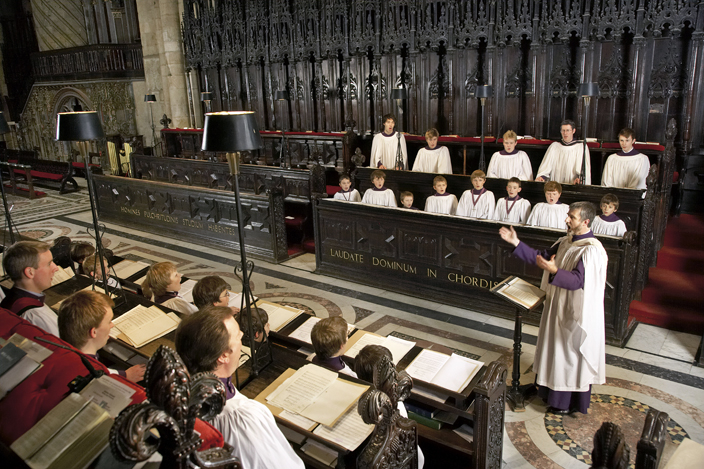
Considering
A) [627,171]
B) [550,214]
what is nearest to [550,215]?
[550,214]

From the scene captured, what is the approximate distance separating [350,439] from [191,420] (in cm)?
126

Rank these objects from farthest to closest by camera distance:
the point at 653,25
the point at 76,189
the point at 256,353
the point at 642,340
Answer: the point at 76,189 < the point at 653,25 < the point at 642,340 < the point at 256,353

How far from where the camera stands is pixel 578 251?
13.3ft

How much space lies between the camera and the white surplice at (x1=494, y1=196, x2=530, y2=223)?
23.3ft

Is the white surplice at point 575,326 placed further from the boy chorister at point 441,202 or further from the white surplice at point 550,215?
the boy chorister at point 441,202

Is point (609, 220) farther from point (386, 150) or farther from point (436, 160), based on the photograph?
point (386, 150)

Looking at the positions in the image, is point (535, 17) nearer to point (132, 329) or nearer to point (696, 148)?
point (696, 148)

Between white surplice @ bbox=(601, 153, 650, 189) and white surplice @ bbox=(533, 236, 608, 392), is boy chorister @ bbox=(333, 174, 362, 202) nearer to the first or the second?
white surplice @ bbox=(601, 153, 650, 189)

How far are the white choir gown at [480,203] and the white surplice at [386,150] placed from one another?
2.80 metres

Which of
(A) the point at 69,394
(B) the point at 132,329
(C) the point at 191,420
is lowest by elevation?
(B) the point at 132,329

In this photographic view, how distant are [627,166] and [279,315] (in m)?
6.09

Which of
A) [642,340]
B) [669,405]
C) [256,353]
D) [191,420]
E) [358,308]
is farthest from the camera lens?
[358,308]

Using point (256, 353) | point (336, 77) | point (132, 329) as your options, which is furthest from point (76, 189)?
point (256, 353)

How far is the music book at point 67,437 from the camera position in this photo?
1.96m
